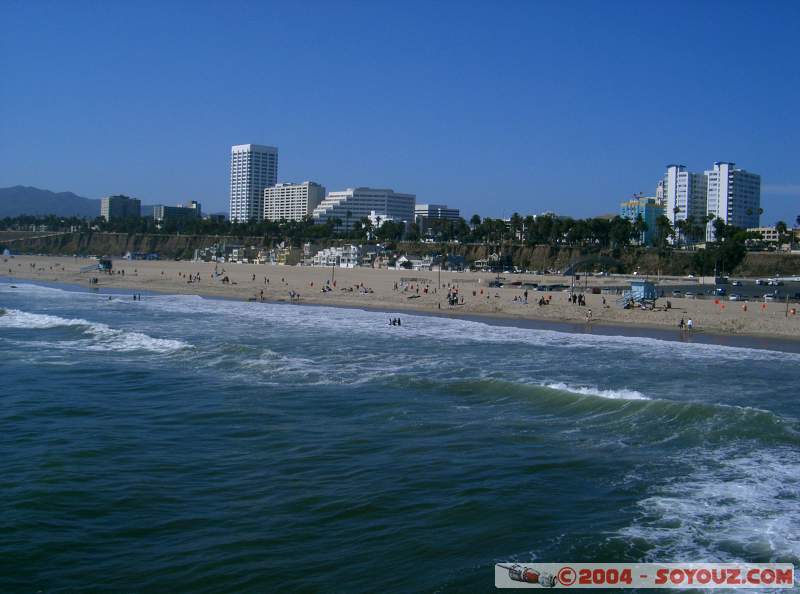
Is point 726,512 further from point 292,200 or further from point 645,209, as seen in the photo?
point 292,200

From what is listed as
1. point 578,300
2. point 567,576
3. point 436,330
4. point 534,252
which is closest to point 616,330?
point 436,330

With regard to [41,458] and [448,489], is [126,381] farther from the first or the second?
[448,489]

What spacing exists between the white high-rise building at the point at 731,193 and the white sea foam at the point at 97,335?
450 ft

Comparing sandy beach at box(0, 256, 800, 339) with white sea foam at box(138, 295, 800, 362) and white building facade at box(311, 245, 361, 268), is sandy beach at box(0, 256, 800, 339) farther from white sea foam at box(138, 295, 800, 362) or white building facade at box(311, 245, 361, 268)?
white building facade at box(311, 245, 361, 268)

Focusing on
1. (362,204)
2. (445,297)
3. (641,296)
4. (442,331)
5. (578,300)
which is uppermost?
(362,204)

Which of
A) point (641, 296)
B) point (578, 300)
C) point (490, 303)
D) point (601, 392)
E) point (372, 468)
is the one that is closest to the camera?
point (372, 468)

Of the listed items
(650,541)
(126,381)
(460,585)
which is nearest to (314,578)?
(460,585)

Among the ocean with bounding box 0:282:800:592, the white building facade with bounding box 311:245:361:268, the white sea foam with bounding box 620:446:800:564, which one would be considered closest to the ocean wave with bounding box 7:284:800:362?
the ocean with bounding box 0:282:800:592

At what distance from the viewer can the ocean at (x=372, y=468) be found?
790 centimetres

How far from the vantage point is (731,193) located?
146250mm

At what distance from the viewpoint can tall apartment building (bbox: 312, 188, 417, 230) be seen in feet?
517

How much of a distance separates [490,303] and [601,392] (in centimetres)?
2479

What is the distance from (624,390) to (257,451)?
29.7 ft

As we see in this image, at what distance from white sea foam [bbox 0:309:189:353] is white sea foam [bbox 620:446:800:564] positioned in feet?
52.5
